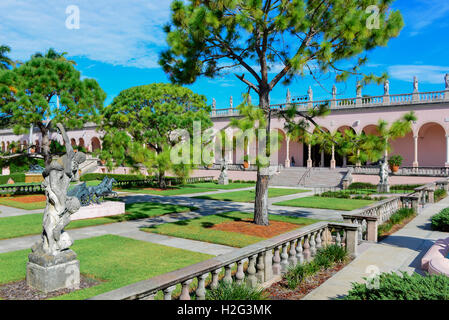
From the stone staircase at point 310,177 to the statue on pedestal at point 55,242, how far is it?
1027 inches

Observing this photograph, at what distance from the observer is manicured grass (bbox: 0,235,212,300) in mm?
6584

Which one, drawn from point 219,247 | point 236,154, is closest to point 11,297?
point 219,247

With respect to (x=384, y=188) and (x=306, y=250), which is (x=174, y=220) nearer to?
(x=306, y=250)

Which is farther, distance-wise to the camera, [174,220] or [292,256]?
[174,220]

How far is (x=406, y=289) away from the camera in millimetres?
4223

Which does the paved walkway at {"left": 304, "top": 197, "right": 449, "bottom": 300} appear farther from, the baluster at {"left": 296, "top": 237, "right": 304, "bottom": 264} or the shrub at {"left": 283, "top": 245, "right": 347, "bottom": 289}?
the baluster at {"left": 296, "top": 237, "right": 304, "bottom": 264}

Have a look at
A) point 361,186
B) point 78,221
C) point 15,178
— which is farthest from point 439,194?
point 15,178

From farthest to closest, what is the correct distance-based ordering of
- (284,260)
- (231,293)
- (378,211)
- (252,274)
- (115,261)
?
(378,211)
(115,261)
(284,260)
(252,274)
(231,293)

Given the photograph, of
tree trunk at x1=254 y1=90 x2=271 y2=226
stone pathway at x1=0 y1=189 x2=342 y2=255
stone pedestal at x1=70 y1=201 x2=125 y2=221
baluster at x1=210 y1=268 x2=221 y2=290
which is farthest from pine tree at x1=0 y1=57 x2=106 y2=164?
baluster at x1=210 y1=268 x2=221 y2=290

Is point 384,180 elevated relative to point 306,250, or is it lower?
elevated

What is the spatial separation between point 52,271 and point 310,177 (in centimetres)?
2862

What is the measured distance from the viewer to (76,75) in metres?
19.2

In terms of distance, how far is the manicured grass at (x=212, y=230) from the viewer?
992 cm
